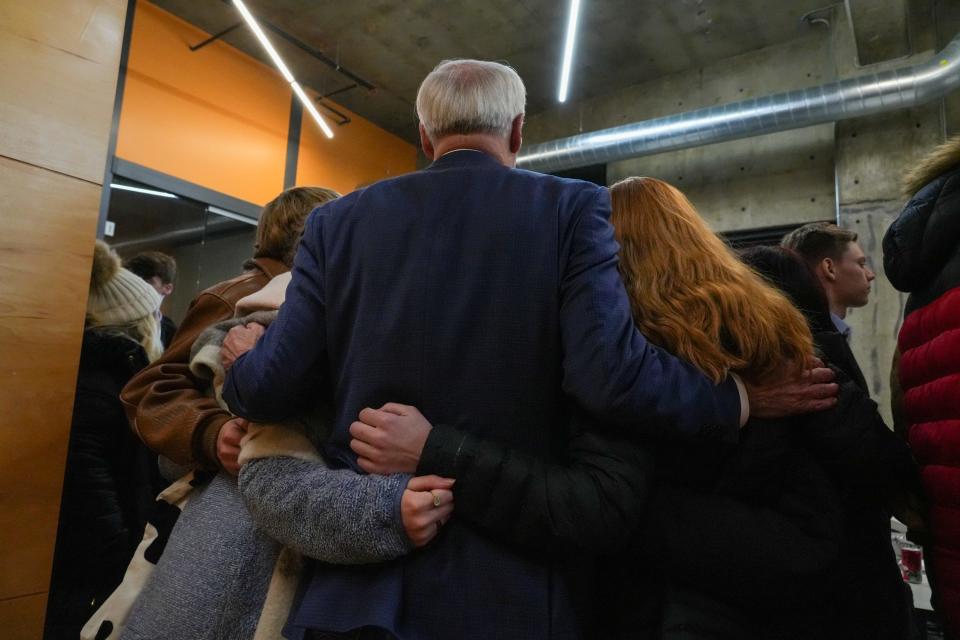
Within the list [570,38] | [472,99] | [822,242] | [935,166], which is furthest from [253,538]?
[570,38]

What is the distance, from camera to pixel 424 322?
963 millimetres

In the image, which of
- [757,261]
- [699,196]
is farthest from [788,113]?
[757,261]

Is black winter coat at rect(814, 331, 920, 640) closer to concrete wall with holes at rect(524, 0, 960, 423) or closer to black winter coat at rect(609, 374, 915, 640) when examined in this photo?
black winter coat at rect(609, 374, 915, 640)

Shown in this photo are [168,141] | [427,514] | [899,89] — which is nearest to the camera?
[427,514]

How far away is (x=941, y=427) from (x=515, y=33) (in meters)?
4.95

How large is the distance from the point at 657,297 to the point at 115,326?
1.86m

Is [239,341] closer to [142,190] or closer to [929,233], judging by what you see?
[929,233]

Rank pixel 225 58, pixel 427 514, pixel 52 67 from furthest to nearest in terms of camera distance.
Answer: pixel 225 58 < pixel 52 67 < pixel 427 514

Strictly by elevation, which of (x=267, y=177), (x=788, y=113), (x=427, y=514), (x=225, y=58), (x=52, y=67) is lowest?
(x=427, y=514)

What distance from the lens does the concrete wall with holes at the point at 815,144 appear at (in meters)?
4.41

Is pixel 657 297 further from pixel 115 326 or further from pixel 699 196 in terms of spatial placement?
pixel 699 196

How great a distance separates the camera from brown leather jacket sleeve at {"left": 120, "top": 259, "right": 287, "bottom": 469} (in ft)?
4.24

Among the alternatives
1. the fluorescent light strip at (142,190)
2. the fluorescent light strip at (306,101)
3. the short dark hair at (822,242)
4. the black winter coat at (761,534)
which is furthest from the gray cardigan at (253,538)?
the fluorescent light strip at (142,190)

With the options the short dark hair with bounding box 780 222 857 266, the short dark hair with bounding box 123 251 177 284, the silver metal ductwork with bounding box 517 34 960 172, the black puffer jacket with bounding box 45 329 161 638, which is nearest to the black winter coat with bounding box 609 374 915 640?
the black puffer jacket with bounding box 45 329 161 638
